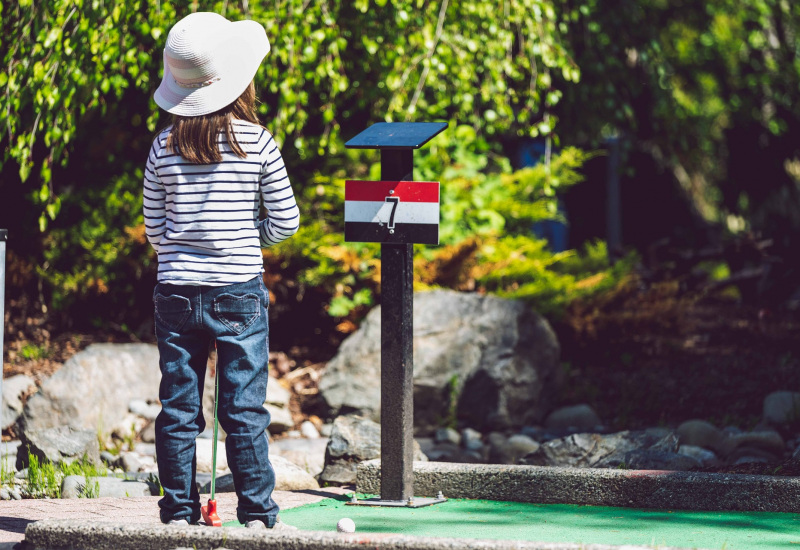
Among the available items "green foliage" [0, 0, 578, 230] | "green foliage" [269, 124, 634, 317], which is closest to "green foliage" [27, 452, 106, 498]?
"green foliage" [0, 0, 578, 230]

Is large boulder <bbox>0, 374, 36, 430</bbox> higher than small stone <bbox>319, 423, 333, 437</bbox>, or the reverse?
large boulder <bbox>0, 374, 36, 430</bbox>

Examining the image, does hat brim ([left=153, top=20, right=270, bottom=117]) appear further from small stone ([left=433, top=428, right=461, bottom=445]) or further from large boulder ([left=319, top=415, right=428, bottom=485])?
small stone ([left=433, top=428, right=461, bottom=445])

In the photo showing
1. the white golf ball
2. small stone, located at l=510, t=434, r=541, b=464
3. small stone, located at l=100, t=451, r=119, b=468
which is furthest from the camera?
small stone, located at l=510, t=434, r=541, b=464

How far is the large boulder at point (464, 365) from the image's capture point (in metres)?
7.04

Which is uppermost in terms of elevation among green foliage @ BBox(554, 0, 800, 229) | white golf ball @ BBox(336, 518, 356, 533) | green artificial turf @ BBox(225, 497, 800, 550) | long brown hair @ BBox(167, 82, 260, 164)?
green foliage @ BBox(554, 0, 800, 229)

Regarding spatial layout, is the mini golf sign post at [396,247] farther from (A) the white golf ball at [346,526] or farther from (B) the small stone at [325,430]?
(B) the small stone at [325,430]

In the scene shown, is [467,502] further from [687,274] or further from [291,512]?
[687,274]

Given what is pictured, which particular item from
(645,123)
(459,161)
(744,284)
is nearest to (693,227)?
(645,123)

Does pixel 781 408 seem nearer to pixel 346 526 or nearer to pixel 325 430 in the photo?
pixel 325 430

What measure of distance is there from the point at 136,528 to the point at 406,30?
4537 millimetres

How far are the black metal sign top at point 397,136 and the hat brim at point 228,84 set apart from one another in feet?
2.63

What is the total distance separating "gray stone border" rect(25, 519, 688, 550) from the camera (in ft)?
9.53

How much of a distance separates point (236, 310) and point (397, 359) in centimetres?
114

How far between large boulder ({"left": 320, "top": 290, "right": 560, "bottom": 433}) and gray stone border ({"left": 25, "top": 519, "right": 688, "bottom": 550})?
3.64m
